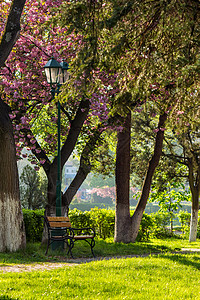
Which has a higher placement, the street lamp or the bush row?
the street lamp

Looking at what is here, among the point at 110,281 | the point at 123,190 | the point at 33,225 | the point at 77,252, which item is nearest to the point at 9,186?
the point at 77,252

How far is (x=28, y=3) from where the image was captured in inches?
485

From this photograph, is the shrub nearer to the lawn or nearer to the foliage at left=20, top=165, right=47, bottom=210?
the foliage at left=20, top=165, right=47, bottom=210

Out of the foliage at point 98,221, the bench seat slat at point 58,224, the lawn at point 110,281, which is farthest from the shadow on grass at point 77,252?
the foliage at point 98,221

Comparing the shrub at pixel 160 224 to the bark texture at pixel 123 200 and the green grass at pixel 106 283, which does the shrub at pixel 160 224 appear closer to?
the bark texture at pixel 123 200

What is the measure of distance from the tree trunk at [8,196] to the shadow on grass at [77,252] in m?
0.38

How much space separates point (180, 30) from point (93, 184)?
74.1 metres

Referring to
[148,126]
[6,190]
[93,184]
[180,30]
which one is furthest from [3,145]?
[93,184]

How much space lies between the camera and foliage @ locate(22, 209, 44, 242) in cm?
1340

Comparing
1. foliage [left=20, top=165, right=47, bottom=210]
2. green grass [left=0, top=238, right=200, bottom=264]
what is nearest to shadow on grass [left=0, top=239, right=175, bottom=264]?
green grass [left=0, top=238, right=200, bottom=264]

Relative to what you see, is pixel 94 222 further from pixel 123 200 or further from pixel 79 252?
pixel 79 252

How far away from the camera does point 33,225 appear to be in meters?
13.5

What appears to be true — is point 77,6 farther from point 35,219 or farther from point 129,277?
point 35,219

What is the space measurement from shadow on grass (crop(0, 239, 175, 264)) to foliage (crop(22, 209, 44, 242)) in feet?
5.91
